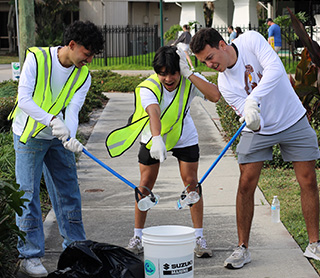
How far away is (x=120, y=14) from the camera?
106ft

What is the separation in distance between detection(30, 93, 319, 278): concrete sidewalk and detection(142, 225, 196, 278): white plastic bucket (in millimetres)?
689

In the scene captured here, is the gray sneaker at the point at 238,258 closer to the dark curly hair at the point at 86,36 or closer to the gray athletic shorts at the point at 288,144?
the gray athletic shorts at the point at 288,144

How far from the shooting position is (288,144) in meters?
4.56

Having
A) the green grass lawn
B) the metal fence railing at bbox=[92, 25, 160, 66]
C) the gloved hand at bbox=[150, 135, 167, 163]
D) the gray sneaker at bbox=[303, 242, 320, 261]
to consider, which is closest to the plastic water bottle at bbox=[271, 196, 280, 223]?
the green grass lawn

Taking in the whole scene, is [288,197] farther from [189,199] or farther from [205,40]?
[205,40]

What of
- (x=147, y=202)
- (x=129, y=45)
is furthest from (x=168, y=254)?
(x=129, y=45)

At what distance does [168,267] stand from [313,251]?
54.7 inches

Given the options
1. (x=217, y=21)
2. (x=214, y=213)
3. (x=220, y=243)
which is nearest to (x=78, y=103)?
(x=220, y=243)

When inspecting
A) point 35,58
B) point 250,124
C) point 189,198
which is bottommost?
point 189,198

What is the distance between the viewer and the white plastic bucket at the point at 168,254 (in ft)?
12.3

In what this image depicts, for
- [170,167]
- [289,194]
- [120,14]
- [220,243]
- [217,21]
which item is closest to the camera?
[220,243]

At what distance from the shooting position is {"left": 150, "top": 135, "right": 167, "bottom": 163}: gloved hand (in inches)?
173

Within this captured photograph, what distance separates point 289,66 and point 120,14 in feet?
46.1

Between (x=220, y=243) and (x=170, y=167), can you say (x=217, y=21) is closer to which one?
(x=170, y=167)
